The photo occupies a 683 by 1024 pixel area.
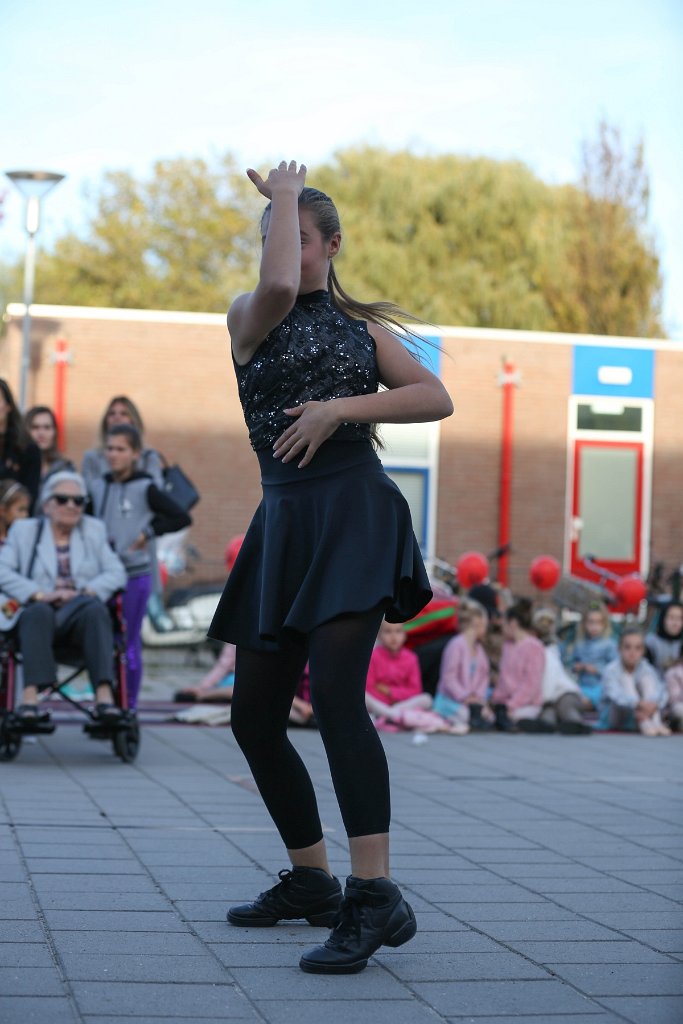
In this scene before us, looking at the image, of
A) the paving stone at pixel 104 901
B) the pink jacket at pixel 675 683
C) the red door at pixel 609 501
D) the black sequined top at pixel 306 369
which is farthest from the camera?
the red door at pixel 609 501

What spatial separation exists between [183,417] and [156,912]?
59.1 ft

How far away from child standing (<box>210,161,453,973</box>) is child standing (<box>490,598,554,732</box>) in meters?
6.85

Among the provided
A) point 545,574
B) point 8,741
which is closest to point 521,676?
point 8,741

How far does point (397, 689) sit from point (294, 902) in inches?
261

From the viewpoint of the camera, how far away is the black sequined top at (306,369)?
3.78 metres

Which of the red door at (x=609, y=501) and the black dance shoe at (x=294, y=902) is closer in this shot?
the black dance shoe at (x=294, y=902)

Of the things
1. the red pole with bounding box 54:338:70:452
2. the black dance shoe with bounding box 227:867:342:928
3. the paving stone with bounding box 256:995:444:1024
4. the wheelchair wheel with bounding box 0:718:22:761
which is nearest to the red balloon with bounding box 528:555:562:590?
the red pole with bounding box 54:338:70:452

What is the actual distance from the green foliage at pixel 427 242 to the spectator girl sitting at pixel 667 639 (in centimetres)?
2417

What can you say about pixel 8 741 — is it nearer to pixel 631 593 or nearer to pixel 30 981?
pixel 30 981

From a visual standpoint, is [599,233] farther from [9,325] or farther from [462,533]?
[9,325]

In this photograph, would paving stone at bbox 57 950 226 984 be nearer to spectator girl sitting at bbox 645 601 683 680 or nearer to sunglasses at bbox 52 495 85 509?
sunglasses at bbox 52 495 85 509

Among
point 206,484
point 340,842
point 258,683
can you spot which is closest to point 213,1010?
point 258,683

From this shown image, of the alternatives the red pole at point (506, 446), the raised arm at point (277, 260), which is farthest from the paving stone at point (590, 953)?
the red pole at point (506, 446)

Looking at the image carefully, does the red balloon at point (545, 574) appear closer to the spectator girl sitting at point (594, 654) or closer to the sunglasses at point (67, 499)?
the spectator girl sitting at point (594, 654)
